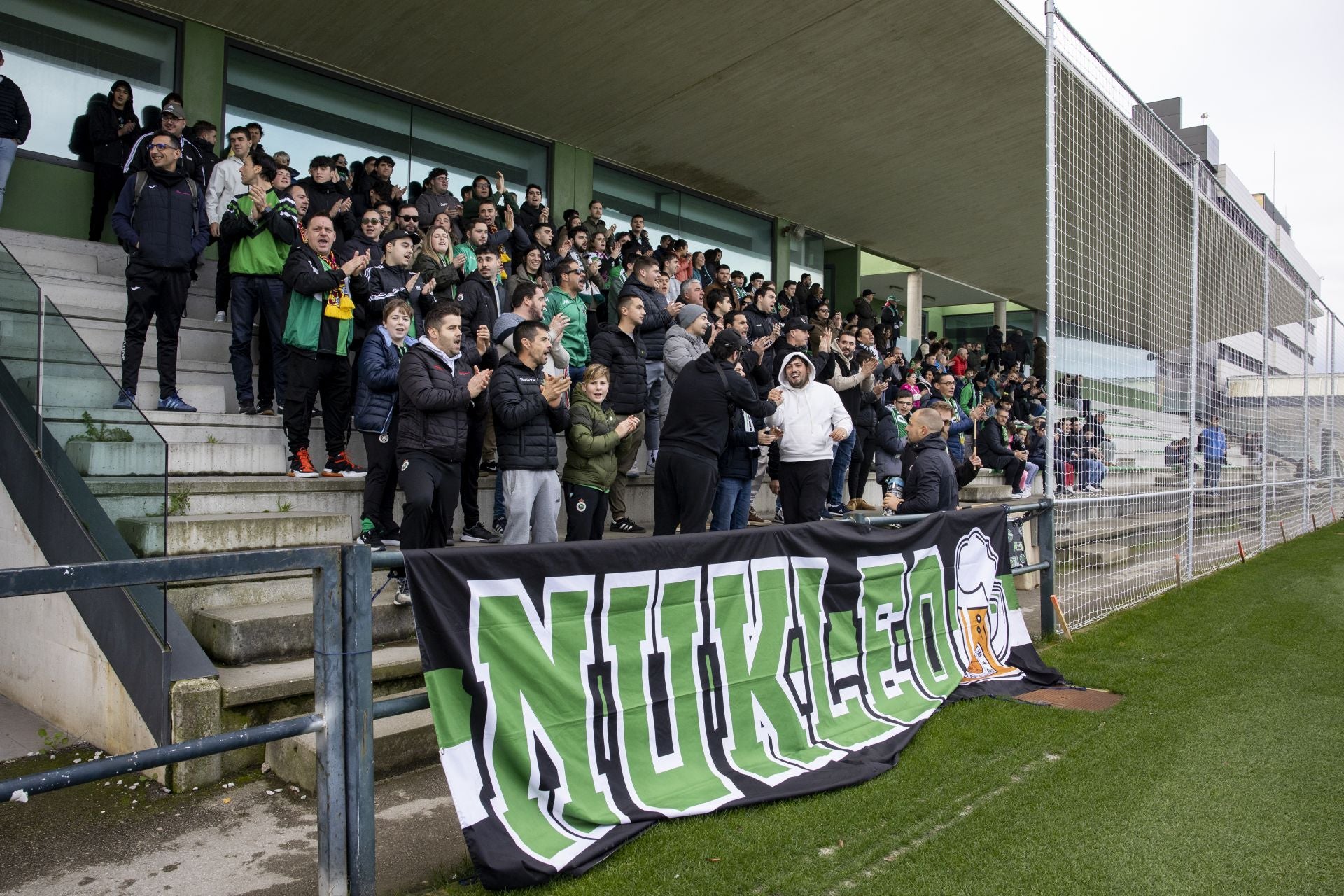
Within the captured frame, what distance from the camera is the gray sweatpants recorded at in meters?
5.69

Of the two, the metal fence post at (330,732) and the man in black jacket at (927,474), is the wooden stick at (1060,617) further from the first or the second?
the metal fence post at (330,732)

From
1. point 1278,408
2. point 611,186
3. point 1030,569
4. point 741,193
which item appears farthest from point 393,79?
point 1278,408

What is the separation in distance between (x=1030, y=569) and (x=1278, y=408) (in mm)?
10745

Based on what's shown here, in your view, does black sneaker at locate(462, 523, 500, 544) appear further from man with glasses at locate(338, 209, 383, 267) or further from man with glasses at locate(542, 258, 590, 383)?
man with glasses at locate(338, 209, 383, 267)

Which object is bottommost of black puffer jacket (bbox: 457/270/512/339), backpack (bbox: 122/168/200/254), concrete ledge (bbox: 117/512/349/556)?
concrete ledge (bbox: 117/512/349/556)

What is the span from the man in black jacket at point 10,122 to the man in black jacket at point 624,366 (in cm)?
579

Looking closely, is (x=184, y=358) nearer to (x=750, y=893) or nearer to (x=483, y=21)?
(x=483, y=21)

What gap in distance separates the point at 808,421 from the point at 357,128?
8.26 metres

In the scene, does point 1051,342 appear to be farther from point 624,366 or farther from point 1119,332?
point 624,366

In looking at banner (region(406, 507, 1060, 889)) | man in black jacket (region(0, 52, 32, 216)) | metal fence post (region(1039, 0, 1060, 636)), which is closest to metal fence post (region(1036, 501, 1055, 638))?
metal fence post (region(1039, 0, 1060, 636))

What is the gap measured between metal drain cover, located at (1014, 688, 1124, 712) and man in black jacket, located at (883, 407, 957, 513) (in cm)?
152

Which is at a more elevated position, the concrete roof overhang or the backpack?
the concrete roof overhang

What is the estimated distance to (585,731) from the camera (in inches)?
140

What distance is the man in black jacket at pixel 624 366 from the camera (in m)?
7.70
